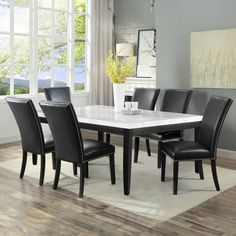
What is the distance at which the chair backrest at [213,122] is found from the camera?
3879 millimetres

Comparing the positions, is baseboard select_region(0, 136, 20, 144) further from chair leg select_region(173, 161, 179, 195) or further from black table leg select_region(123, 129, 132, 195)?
chair leg select_region(173, 161, 179, 195)

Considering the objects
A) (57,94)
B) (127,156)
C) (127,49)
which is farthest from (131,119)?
(127,49)

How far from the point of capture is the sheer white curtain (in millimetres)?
7629

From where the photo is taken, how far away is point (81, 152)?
12.2 feet

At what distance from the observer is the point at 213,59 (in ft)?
18.0

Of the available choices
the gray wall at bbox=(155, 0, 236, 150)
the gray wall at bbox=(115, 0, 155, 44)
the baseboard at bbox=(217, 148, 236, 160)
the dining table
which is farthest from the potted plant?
the gray wall at bbox=(115, 0, 155, 44)

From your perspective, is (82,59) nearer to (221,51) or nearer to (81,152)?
(221,51)

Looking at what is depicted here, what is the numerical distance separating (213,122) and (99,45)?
424 cm

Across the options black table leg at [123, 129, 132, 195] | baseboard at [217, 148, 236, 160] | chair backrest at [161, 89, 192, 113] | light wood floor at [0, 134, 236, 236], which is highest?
chair backrest at [161, 89, 192, 113]

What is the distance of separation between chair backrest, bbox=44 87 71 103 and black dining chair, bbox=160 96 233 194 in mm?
1978

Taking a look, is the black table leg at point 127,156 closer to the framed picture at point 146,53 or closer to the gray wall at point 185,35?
the gray wall at point 185,35

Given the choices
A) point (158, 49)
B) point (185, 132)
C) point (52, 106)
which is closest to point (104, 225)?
point (52, 106)

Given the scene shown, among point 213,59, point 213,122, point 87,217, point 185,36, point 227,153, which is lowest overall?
point 87,217

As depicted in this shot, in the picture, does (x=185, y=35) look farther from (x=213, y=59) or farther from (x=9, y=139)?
(x=9, y=139)
